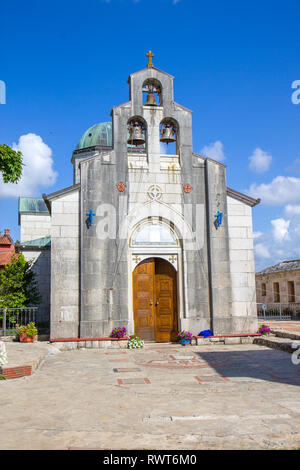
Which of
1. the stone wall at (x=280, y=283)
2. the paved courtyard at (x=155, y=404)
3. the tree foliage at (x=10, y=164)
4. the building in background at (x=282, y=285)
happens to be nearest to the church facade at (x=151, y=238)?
the paved courtyard at (x=155, y=404)

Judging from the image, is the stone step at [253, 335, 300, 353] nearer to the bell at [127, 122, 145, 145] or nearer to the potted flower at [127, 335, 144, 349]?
the potted flower at [127, 335, 144, 349]

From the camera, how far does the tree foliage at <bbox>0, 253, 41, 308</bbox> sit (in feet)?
53.4

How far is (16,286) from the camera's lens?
1664 centimetres

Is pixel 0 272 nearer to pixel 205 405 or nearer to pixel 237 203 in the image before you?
pixel 237 203

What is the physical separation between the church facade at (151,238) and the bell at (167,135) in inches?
1.5

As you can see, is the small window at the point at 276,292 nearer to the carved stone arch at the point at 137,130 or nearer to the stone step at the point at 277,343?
the stone step at the point at 277,343

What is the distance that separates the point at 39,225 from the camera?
2620 cm

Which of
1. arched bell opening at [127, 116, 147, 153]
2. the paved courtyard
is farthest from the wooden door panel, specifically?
arched bell opening at [127, 116, 147, 153]

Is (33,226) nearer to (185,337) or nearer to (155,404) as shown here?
(185,337)

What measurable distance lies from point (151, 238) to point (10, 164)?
21.3ft

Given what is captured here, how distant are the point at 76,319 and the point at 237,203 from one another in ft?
23.8

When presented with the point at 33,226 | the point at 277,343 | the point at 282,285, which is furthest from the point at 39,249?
the point at 282,285

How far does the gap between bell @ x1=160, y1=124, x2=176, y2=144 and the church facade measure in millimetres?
39

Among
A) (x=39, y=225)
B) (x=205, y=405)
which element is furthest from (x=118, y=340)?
(x=39, y=225)
